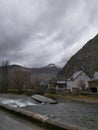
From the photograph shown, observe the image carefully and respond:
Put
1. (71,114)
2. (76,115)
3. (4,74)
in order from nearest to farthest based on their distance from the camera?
(76,115) → (71,114) → (4,74)

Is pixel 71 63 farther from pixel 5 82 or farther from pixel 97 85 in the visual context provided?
pixel 97 85

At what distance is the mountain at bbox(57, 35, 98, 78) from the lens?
475ft

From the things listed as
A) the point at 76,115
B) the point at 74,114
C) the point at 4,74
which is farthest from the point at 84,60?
the point at 76,115

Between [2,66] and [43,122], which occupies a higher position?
[2,66]

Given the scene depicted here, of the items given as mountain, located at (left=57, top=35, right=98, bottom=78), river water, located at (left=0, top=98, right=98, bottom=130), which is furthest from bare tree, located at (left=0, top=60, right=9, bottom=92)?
river water, located at (left=0, top=98, right=98, bottom=130)

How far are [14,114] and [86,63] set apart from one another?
144 metres

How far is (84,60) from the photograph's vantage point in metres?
157

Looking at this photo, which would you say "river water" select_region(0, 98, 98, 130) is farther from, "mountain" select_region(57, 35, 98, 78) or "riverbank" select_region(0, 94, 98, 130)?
"mountain" select_region(57, 35, 98, 78)

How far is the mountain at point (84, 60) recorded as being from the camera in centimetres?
14470

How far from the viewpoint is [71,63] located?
165 m

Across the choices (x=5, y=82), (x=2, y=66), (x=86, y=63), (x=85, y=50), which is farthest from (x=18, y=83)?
(x=85, y=50)

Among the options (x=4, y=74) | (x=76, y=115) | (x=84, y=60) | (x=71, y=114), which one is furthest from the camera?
(x=84, y=60)

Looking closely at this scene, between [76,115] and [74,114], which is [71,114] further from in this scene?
[76,115]

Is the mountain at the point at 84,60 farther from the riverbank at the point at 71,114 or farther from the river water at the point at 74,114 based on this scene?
the riverbank at the point at 71,114
